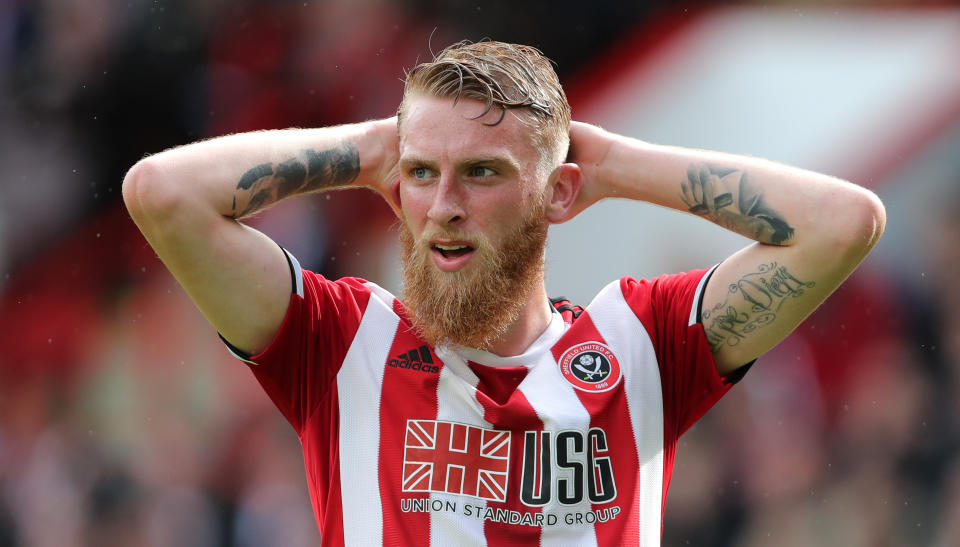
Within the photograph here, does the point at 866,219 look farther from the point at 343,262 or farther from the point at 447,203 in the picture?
the point at 343,262

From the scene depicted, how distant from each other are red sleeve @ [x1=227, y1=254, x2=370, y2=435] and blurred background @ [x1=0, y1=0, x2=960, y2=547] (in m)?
3.10

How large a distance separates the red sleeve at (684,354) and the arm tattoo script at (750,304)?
39mm

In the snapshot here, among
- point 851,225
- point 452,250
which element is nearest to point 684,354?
point 851,225

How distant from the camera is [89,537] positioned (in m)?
5.61

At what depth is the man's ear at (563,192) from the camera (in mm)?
2895

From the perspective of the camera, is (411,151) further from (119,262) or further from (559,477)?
(119,262)

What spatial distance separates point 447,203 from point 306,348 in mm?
543

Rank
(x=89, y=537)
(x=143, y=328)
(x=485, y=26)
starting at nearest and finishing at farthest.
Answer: (x=89, y=537) < (x=143, y=328) < (x=485, y=26)

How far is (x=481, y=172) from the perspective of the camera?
272 centimetres

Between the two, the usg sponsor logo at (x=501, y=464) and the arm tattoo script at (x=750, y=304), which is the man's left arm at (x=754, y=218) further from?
the usg sponsor logo at (x=501, y=464)

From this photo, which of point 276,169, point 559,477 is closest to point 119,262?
point 276,169

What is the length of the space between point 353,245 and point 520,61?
336 centimetres

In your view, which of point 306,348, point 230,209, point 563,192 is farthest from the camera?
point 563,192

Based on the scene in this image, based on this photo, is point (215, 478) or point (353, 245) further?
point (353, 245)
